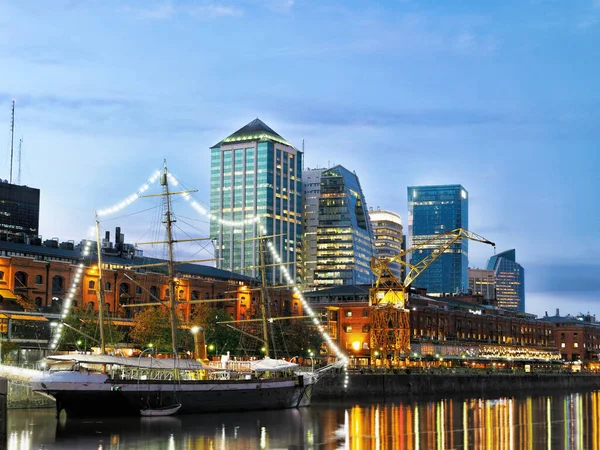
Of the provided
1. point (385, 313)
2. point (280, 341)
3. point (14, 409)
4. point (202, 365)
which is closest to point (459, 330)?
point (385, 313)

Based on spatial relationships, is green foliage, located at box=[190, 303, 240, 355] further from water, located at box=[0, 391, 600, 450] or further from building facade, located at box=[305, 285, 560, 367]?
building facade, located at box=[305, 285, 560, 367]

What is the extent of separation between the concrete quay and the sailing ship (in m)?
18.2

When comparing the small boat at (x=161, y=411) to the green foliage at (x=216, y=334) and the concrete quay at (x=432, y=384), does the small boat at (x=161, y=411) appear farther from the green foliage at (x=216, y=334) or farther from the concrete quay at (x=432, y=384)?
the green foliage at (x=216, y=334)

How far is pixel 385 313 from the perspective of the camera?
140 metres

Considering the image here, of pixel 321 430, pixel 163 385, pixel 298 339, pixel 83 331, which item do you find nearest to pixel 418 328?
pixel 298 339

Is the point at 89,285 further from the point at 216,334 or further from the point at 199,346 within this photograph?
the point at 199,346

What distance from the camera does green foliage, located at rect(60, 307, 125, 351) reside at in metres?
102

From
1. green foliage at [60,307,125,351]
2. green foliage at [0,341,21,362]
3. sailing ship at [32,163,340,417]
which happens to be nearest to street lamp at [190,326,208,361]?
sailing ship at [32,163,340,417]

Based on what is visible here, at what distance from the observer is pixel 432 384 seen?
129 meters

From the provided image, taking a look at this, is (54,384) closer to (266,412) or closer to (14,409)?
(14,409)

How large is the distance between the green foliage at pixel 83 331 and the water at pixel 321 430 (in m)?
23.7

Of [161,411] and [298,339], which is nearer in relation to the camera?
[161,411]

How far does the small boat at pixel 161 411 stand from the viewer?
253 ft

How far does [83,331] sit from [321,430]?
142ft
